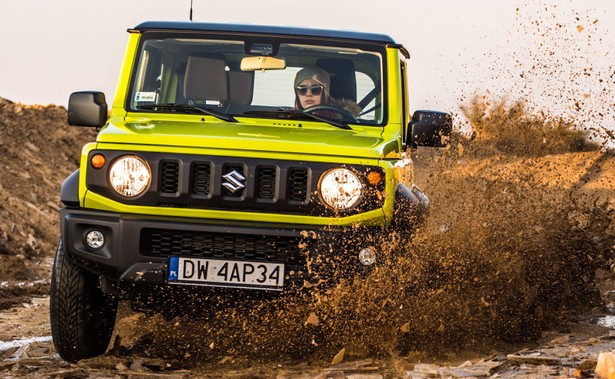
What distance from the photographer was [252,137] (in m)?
6.03

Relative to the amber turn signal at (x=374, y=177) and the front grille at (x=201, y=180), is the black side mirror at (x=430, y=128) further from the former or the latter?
the front grille at (x=201, y=180)

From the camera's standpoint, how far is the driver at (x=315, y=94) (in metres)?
6.89

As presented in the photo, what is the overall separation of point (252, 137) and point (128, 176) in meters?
0.70

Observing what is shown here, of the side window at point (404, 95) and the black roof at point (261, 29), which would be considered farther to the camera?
the side window at point (404, 95)

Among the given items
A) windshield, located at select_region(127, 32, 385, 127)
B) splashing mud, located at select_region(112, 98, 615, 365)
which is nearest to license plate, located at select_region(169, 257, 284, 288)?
splashing mud, located at select_region(112, 98, 615, 365)

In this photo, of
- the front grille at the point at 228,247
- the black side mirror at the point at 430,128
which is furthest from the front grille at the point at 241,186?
the black side mirror at the point at 430,128

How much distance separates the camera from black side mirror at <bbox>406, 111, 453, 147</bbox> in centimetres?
673

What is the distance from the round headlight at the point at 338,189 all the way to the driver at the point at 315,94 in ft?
3.47

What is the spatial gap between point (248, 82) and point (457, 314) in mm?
1926

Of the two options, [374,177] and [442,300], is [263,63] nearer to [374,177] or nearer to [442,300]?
[374,177]

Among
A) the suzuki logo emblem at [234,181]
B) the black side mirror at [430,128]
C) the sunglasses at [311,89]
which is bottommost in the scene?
the suzuki logo emblem at [234,181]

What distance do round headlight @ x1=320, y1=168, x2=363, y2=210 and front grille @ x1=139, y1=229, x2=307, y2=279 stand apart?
271 millimetres

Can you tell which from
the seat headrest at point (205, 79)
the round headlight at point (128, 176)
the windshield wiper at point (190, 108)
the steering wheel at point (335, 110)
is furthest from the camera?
the seat headrest at point (205, 79)

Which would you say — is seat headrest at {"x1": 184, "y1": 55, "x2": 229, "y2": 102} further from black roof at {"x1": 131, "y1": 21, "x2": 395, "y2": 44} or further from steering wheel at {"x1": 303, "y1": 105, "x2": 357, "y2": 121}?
steering wheel at {"x1": 303, "y1": 105, "x2": 357, "y2": 121}
